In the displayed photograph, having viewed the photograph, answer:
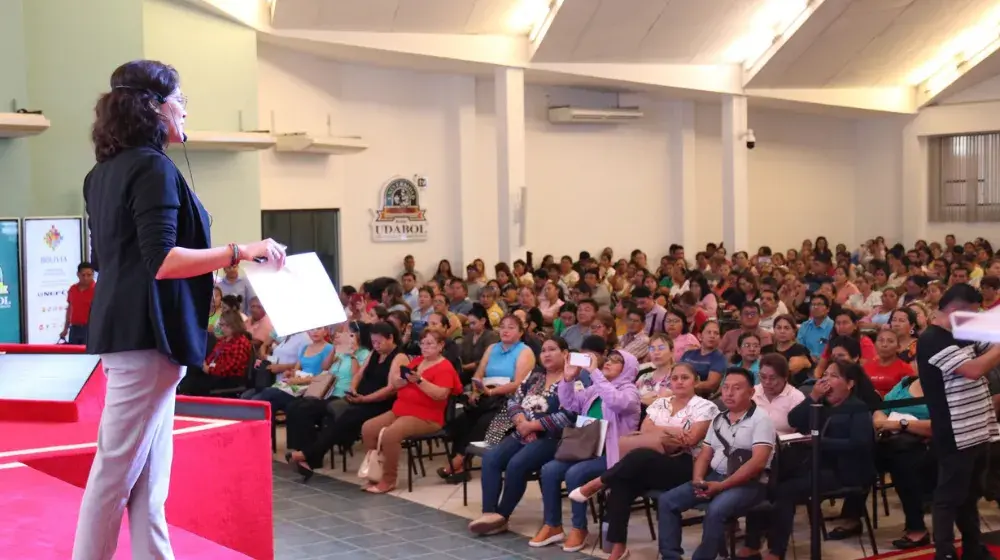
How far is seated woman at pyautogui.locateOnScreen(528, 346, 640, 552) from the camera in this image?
6.55 meters

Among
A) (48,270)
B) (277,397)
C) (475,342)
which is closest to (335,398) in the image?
(277,397)

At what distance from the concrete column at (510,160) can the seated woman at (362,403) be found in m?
7.28

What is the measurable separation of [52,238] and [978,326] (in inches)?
444

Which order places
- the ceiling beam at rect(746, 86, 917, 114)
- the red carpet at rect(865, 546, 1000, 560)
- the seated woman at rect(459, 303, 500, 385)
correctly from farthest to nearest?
1. the ceiling beam at rect(746, 86, 917, 114)
2. the seated woman at rect(459, 303, 500, 385)
3. the red carpet at rect(865, 546, 1000, 560)

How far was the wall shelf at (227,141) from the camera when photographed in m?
12.8

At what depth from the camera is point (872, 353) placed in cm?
852

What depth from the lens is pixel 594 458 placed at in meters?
6.64

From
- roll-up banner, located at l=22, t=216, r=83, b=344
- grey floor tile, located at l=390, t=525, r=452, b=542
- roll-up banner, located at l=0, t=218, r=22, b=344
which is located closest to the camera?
A: grey floor tile, located at l=390, t=525, r=452, b=542

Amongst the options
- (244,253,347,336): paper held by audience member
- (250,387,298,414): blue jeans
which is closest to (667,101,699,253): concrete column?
(250,387,298,414): blue jeans

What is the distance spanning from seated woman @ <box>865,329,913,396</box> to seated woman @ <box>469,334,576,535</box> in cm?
200

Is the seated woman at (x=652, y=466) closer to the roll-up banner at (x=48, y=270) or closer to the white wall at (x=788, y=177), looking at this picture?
the roll-up banner at (x=48, y=270)

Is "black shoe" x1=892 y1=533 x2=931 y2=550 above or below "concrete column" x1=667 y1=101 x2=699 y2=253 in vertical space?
below

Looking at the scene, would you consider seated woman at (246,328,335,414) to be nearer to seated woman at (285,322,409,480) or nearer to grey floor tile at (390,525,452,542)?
seated woman at (285,322,409,480)

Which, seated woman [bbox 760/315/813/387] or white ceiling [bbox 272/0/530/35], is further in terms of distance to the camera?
white ceiling [bbox 272/0/530/35]
